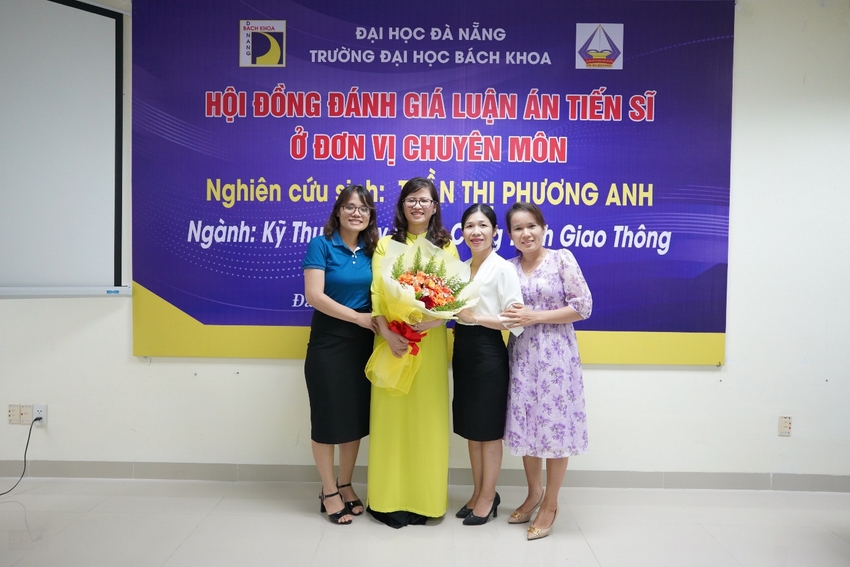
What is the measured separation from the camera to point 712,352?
10.0 feet

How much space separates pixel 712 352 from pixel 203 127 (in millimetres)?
3121

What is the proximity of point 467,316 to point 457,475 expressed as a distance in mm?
1206

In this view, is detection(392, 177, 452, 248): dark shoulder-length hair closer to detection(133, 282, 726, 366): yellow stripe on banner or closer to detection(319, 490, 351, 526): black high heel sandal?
detection(133, 282, 726, 366): yellow stripe on banner

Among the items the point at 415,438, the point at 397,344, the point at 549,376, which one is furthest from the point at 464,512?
the point at 397,344

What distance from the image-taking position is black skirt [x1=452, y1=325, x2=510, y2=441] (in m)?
2.49

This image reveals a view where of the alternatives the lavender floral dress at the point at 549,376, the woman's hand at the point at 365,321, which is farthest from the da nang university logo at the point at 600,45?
the woman's hand at the point at 365,321

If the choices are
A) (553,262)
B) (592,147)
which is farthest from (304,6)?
(553,262)

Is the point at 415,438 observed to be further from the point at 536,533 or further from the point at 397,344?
the point at 536,533

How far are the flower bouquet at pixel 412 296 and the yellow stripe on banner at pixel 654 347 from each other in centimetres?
102

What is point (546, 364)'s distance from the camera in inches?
96.3

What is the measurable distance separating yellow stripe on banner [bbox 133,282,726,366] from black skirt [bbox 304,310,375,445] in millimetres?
531

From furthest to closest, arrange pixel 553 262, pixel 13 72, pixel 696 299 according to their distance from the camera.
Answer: pixel 696 299 → pixel 13 72 → pixel 553 262

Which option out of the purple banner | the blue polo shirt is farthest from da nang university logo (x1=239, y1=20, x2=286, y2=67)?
the blue polo shirt

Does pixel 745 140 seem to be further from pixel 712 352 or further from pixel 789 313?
pixel 712 352
